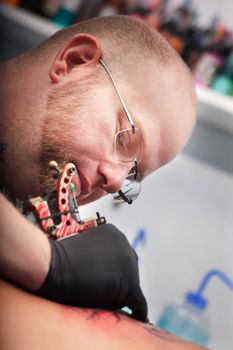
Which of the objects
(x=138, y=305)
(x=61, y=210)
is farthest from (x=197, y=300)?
(x=61, y=210)

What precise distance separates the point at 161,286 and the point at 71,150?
32cm

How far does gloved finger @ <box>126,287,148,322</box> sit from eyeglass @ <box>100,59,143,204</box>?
181 millimetres

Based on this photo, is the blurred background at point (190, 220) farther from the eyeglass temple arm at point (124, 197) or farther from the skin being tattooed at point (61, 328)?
the skin being tattooed at point (61, 328)

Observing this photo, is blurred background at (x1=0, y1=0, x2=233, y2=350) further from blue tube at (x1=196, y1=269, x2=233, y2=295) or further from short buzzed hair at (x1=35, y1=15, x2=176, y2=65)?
short buzzed hair at (x1=35, y1=15, x2=176, y2=65)

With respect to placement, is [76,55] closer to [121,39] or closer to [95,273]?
[121,39]

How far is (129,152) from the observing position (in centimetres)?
70

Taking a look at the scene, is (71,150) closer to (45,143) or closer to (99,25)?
(45,143)

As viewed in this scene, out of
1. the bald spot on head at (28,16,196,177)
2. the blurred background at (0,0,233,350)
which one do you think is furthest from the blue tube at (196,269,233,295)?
the bald spot on head at (28,16,196,177)

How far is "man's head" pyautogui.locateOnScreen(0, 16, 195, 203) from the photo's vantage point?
62cm

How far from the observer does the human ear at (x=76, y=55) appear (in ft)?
2.25

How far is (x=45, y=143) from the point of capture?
24.5 inches

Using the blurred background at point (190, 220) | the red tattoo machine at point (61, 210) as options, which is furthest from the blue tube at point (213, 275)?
the red tattoo machine at point (61, 210)

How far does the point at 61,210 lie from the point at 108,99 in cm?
20

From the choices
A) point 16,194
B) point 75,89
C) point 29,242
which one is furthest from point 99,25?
point 29,242
